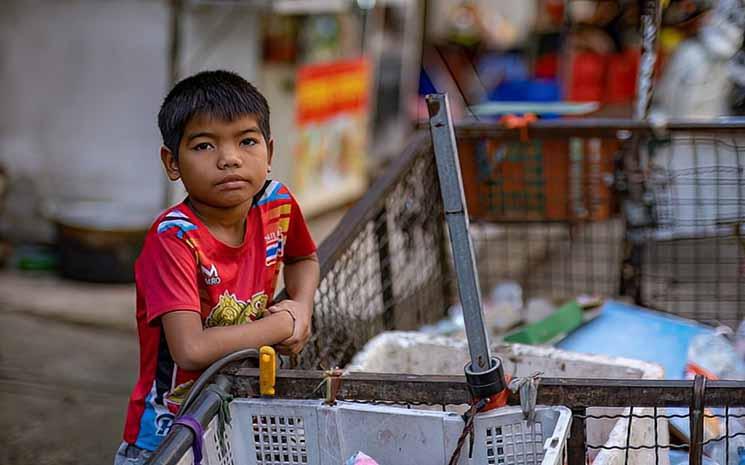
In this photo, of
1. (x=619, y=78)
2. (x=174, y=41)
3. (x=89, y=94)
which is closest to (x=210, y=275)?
(x=174, y=41)

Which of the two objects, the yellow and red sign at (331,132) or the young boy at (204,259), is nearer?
the young boy at (204,259)

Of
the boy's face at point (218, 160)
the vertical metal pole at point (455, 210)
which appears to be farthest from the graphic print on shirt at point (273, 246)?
the vertical metal pole at point (455, 210)

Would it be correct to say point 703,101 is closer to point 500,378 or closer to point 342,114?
point 342,114

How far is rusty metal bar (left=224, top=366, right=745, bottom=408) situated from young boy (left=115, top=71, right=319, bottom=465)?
0.40ft

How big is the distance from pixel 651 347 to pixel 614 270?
2561 mm

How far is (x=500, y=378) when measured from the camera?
220 cm

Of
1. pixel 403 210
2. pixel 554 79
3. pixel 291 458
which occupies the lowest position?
pixel 291 458

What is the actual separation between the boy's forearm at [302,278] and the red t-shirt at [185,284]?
0.11m

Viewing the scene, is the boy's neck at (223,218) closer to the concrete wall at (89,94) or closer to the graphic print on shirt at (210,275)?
the graphic print on shirt at (210,275)

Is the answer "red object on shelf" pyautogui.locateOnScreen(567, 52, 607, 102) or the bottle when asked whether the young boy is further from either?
"red object on shelf" pyautogui.locateOnScreen(567, 52, 607, 102)

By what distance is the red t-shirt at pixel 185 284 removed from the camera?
229 centimetres

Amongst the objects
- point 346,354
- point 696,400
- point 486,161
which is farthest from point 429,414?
point 486,161

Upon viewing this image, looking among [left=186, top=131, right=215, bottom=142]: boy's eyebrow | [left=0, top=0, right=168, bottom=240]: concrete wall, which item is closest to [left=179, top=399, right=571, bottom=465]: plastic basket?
[left=186, top=131, right=215, bottom=142]: boy's eyebrow

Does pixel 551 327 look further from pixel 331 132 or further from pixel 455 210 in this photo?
pixel 331 132
